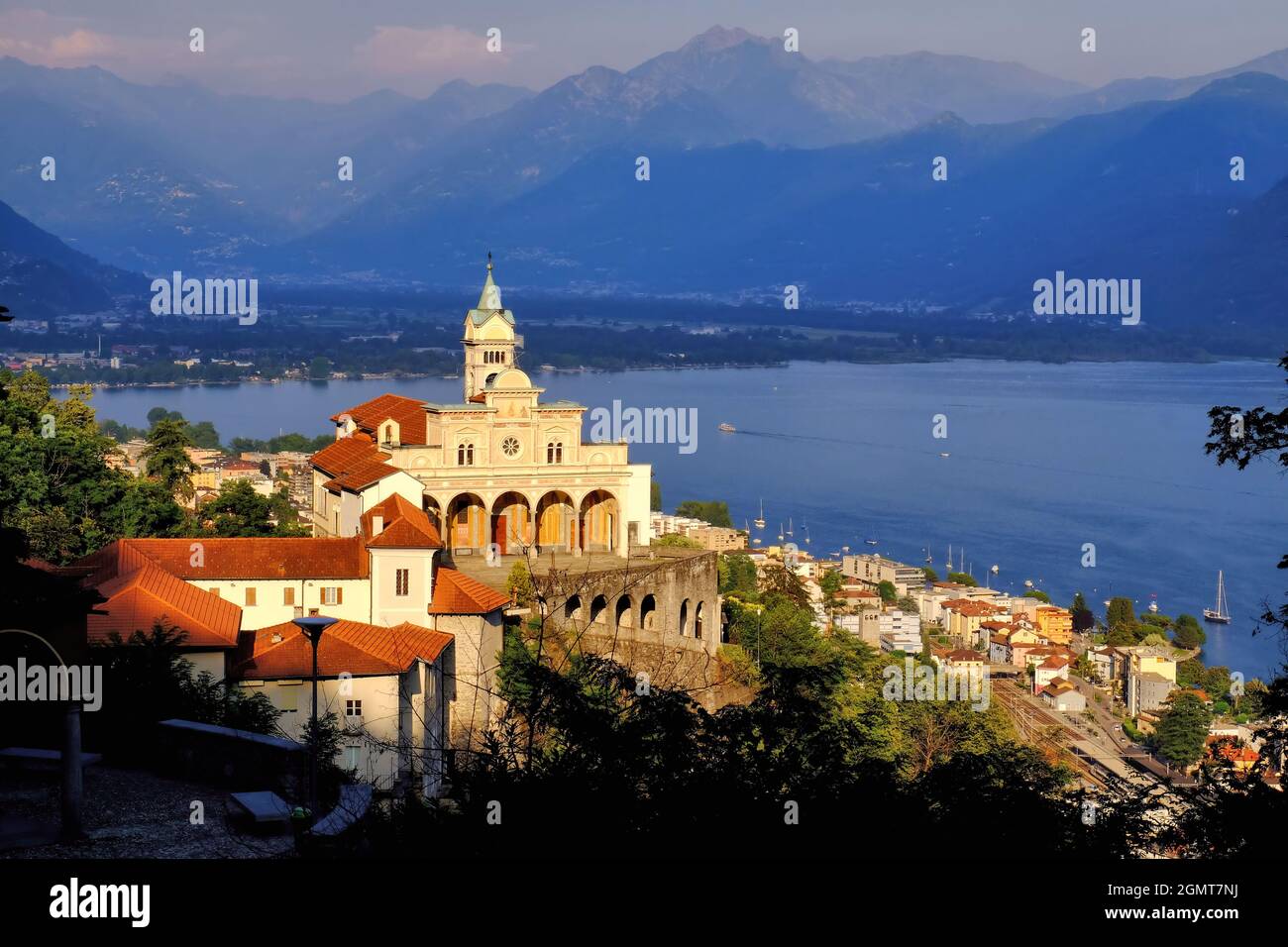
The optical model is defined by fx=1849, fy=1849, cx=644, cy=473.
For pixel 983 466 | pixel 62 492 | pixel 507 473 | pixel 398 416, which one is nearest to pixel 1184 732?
pixel 507 473

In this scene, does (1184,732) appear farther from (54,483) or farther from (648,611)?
(54,483)

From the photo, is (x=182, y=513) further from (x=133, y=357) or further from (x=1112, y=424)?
(x=133, y=357)

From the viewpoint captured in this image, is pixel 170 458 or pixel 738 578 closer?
pixel 170 458

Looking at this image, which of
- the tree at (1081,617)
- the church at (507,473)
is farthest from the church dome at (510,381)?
the tree at (1081,617)

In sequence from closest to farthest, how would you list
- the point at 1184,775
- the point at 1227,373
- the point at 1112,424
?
the point at 1184,775 → the point at 1112,424 → the point at 1227,373

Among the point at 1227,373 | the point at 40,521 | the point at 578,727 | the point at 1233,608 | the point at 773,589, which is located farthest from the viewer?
the point at 1227,373

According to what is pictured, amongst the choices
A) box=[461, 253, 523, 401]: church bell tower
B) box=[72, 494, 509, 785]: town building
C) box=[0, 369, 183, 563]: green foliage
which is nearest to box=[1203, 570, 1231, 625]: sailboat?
box=[461, 253, 523, 401]: church bell tower

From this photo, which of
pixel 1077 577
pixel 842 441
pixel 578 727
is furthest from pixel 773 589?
pixel 842 441
